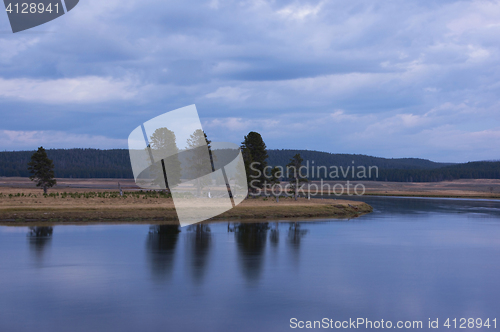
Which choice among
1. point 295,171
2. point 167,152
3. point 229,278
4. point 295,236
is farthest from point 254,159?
point 229,278

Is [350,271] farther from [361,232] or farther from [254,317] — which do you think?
[361,232]

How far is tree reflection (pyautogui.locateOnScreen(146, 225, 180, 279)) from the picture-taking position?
77.4 ft

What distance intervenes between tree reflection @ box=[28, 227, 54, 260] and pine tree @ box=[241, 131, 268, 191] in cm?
3180

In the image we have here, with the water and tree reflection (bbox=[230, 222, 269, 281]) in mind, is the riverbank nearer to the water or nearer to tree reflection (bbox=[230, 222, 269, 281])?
the water

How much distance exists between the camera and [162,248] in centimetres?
2952

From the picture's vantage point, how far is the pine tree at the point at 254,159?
2475 inches

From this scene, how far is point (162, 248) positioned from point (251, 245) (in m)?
6.57

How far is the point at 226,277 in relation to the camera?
2216 cm

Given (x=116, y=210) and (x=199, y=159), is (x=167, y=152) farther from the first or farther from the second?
(x=116, y=210)

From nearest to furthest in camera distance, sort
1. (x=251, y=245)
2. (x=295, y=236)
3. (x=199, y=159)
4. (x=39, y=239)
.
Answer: (x=39, y=239) < (x=251, y=245) < (x=295, y=236) < (x=199, y=159)

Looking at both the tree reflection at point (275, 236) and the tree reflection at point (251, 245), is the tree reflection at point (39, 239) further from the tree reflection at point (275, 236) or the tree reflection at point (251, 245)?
the tree reflection at point (275, 236)

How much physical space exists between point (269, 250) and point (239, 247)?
7.26 feet

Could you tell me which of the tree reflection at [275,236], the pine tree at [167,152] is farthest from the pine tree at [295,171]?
the tree reflection at [275,236]

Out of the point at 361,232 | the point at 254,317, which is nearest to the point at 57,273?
the point at 254,317
